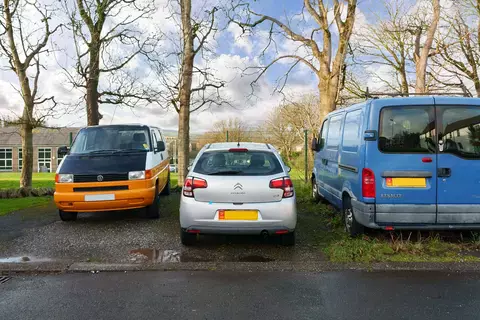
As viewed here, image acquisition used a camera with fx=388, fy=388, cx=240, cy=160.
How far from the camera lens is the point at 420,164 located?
5449 mm

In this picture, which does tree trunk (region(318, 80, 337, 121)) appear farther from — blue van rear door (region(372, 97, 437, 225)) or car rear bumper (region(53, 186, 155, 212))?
car rear bumper (region(53, 186, 155, 212))

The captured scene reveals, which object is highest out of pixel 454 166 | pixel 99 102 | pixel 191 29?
pixel 191 29

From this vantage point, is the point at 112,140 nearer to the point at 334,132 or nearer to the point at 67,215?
the point at 67,215

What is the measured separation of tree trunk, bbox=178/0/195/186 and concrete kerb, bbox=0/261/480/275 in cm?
780

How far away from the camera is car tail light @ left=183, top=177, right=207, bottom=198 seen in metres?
5.35

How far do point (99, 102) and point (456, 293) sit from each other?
12693mm

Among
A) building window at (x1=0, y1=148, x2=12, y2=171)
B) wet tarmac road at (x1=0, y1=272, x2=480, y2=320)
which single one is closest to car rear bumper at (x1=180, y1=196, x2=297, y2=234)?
wet tarmac road at (x1=0, y1=272, x2=480, y2=320)

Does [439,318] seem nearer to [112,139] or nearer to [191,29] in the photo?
[112,139]

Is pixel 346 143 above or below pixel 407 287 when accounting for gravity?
above

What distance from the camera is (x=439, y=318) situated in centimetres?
347

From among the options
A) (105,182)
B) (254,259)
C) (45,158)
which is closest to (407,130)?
(254,259)

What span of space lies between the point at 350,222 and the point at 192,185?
265 centimetres

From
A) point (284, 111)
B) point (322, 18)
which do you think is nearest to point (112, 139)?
point (322, 18)

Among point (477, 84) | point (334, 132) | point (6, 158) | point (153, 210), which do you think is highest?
point (477, 84)
